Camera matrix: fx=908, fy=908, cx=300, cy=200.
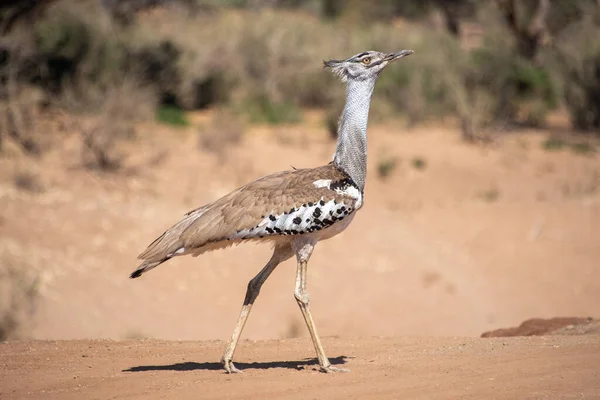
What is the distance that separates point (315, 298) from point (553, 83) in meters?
12.8

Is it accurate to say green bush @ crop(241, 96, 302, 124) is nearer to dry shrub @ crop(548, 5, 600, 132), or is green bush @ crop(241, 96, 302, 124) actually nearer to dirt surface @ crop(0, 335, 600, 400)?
dry shrub @ crop(548, 5, 600, 132)

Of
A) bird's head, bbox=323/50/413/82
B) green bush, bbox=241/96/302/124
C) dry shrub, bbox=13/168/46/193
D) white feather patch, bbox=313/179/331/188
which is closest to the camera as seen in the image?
white feather patch, bbox=313/179/331/188

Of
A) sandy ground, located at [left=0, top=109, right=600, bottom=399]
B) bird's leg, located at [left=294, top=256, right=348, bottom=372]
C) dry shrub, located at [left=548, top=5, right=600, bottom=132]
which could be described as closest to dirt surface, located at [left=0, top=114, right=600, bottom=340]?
sandy ground, located at [left=0, top=109, right=600, bottom=399]

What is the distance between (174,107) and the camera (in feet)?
71.1

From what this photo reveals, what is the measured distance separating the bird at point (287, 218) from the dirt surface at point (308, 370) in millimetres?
367

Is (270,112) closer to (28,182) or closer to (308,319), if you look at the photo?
(28,182)

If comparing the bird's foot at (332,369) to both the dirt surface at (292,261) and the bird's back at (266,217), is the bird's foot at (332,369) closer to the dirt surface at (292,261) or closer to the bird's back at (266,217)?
the bird's back at (266,217)

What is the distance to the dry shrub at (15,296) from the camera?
34.3 ft

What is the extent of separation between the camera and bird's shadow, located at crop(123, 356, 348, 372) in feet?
20.3

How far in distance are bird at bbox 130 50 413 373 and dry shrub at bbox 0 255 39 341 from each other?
16.5ft

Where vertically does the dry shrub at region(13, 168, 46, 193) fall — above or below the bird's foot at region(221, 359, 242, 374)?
above

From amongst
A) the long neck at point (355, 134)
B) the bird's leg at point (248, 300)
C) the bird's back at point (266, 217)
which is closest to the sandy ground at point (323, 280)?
the bird's leg at point (248, 300)

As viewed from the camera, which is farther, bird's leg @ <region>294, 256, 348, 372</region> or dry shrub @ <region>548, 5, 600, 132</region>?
dry shrub @ <region>548, 5, 600, 132</region>

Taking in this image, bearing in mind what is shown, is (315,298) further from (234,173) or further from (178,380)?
(178,380)
